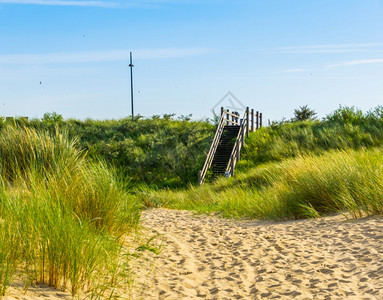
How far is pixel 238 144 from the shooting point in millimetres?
22406

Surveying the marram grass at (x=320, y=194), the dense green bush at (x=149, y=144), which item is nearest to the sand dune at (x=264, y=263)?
the marram grass at (x=320, y=194)

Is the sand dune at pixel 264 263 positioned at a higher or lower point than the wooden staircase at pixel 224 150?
lower

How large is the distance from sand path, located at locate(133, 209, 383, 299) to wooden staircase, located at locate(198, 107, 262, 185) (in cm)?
1115

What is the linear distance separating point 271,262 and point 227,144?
16893 millimetres

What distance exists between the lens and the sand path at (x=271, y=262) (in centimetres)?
546

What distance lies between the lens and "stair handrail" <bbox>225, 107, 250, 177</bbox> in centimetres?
2077

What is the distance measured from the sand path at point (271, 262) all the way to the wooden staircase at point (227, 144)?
36.6ft

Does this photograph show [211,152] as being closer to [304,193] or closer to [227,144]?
[227,144]

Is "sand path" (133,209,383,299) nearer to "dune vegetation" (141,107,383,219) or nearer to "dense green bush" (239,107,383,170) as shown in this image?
"dune vegetation" (141,107,383,219)

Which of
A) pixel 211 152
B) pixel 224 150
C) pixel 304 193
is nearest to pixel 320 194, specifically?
pixel 304 193

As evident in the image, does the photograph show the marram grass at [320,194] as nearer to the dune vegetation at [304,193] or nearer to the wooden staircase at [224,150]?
the dune vegetation at [304,193]

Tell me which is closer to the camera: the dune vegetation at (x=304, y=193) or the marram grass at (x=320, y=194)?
the marram grass at (x=320, y=194)

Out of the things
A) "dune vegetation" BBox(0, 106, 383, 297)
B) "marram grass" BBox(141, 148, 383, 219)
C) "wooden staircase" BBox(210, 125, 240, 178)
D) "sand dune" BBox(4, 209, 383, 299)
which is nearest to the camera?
"dune vegetation" BBox(0, 106, 383, 297)

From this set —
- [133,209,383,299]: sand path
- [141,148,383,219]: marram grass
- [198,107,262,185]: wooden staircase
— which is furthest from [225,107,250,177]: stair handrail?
[133,209,383,299]: sand path
